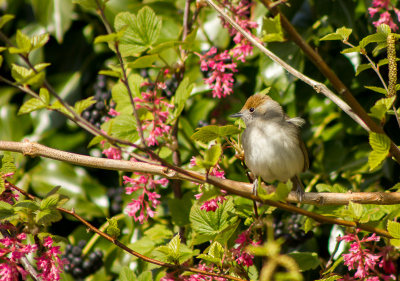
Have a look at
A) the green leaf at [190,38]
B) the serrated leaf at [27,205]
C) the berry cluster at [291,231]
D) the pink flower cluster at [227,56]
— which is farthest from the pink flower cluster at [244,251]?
the green leaf at [190,38]

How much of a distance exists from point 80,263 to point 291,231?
4.84 ft

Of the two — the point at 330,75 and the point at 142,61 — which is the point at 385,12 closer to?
the point at 330,75

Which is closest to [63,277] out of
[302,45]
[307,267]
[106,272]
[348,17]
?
[106,272]

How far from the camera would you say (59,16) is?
9.78 feet

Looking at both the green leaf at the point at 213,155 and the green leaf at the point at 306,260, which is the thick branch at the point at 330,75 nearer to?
the green leaf at the point at 213,155

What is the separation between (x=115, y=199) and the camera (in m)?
3.13

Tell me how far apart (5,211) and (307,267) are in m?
1.50

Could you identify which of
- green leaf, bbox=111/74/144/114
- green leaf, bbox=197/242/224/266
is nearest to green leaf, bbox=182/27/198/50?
green leaf, bbox=111/74/144/114

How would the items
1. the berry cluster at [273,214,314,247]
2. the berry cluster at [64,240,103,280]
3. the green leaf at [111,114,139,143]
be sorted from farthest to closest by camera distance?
the berry cluster at [64,240,103,280] < the berry cluster at [273,214,314,247] < the green leaf at [111,114,139,143]

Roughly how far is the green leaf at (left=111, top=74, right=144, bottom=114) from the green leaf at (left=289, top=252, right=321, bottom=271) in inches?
51.9

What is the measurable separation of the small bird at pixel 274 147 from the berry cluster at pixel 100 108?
3.12 ft

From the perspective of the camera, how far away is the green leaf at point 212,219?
2.07 meters

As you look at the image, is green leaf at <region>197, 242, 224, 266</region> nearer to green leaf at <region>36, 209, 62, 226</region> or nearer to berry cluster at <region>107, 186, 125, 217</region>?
green leaf at <region>36, 209, 62, 226</region>

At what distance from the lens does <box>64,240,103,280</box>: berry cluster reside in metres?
2.78
